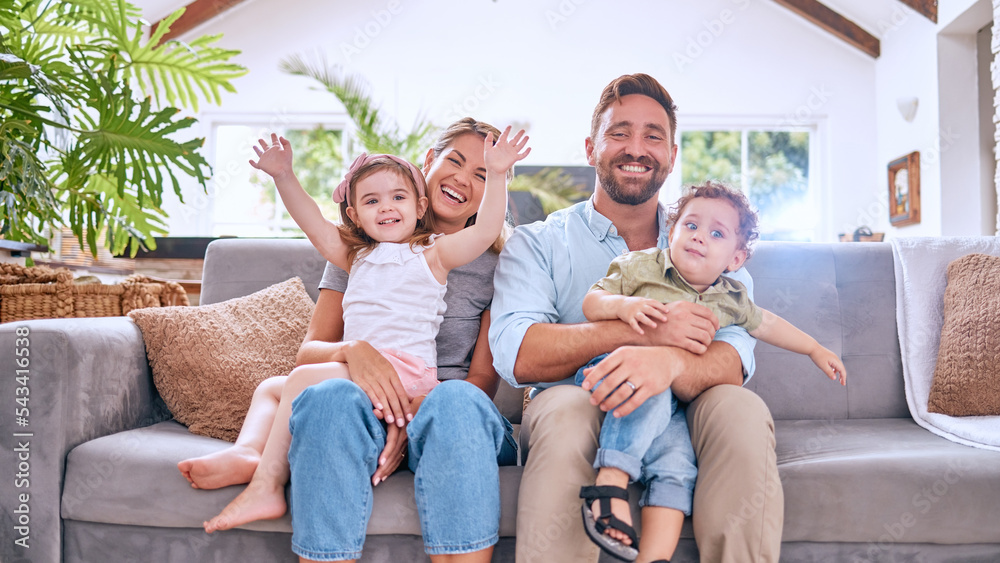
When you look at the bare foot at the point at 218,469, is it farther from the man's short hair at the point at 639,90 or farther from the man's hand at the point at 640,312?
the man's short hair at the point at 639,90

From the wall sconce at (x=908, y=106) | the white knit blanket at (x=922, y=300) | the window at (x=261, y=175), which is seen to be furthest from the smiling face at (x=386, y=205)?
the wall sconce at (x=908, y=106)

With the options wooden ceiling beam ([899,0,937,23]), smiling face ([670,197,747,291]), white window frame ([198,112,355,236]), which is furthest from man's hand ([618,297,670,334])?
white window frame ([198,112,355,236])

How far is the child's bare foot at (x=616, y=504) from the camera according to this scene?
3.48ft

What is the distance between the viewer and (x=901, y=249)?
181cm

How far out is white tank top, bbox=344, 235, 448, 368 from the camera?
1.43 m

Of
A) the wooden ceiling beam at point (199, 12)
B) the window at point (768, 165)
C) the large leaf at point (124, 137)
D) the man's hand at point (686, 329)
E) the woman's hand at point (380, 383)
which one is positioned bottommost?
the woman's hand at point (380, 383)

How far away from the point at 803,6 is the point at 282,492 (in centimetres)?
635

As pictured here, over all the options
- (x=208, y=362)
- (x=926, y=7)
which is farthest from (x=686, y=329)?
(x=926, y=7)

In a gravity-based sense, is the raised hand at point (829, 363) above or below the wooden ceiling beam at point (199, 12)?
below

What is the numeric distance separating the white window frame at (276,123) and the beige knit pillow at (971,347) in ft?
17.8

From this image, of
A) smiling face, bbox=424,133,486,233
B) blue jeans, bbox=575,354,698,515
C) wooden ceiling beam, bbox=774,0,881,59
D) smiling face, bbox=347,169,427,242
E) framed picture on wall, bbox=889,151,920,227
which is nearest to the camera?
blue jeans, bbox=575,354,698,515

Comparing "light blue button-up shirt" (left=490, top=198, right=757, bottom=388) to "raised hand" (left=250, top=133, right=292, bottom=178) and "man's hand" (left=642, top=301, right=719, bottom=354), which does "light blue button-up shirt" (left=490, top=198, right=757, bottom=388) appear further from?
"raised hand" (left=250, top=133, right=292, bottom=178)

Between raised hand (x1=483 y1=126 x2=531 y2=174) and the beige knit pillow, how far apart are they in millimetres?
1167

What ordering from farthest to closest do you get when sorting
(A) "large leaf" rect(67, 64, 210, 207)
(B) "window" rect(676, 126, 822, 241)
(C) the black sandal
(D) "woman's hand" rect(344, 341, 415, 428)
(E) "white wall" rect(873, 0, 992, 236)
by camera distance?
(B) "window" rect(676, 126, 822, 241), (E) "white wall" rect(873, 0, 992, 236), (A) "large leaf" rect(67, 64, 210, 207), (D) "woman's hand" rect(344, 341, 415, 428), (C) the black sandal
